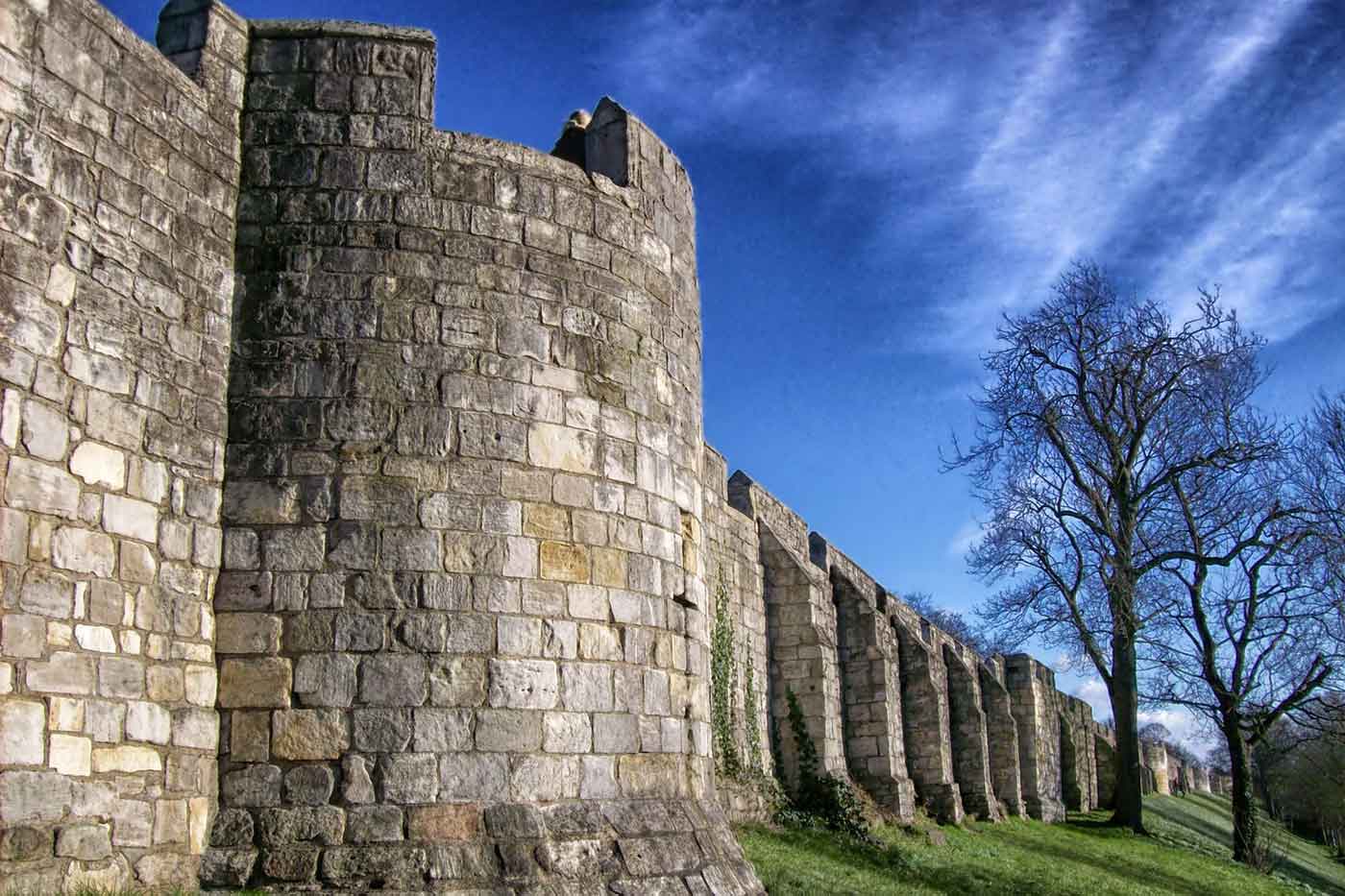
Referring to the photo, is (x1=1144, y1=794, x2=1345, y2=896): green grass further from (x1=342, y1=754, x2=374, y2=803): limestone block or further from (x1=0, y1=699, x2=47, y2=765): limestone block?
(x1=0, y1=699, x2=47, y2=765): limestone block

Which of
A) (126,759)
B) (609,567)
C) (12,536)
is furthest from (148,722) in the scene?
(609,567)

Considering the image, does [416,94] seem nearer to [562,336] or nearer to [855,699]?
[562,336]

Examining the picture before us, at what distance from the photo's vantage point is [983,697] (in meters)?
28.2

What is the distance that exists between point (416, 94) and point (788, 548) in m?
10.3

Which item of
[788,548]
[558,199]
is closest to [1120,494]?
[788,548]

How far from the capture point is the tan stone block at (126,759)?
611 cm

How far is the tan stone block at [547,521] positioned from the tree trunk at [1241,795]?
19.0 m

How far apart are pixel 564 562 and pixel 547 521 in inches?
10.4

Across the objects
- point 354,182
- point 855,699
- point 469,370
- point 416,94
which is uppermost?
point 416,94

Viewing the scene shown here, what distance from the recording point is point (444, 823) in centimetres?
681

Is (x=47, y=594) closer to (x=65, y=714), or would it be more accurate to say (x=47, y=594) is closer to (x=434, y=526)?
(x=65, y=714)

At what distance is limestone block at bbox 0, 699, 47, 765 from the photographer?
5.61 metres

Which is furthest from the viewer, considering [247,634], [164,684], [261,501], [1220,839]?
[1220,839]

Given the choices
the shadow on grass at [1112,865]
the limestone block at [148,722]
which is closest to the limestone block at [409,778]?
the limestone block at [148,722]
